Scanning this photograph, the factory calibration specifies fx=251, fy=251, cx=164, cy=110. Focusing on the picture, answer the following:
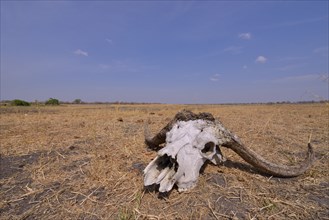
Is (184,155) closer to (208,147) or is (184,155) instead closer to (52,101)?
(208,147)

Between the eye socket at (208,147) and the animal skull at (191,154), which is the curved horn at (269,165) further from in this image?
the eye socket at (208,147)

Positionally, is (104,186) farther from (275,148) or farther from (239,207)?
(275,148)

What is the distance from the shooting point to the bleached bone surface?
8.93 ft

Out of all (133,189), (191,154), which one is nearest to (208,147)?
(191,154)

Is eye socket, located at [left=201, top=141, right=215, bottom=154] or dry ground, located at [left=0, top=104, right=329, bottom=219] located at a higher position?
eye socket, located at [left=201, top=141, right=215, bottom=154]

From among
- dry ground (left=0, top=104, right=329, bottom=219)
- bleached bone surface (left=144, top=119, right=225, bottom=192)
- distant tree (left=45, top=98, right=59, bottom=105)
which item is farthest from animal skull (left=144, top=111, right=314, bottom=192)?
distant tree (left=45, top=98, right=59, bottom=105)

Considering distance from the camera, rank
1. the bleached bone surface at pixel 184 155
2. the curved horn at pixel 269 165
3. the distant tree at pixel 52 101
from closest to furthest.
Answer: the bleached bone surface at pixel 184 155 → the curved horn at pixel 269 165 → the distant tree at pixel 52 101

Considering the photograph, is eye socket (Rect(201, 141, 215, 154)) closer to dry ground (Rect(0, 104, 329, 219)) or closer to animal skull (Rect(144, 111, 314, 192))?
animal skull (Rect(144, 111, 314, 192))

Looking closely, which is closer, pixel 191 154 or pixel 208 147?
pixel 191 154

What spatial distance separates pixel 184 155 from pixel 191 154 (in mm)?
102

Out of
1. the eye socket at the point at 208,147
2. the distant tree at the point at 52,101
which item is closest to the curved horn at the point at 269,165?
the eye socket at the point at 208,147

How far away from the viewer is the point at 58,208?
104 inches

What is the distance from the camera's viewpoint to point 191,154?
116 inches

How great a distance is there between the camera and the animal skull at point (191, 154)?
9.00 ft
